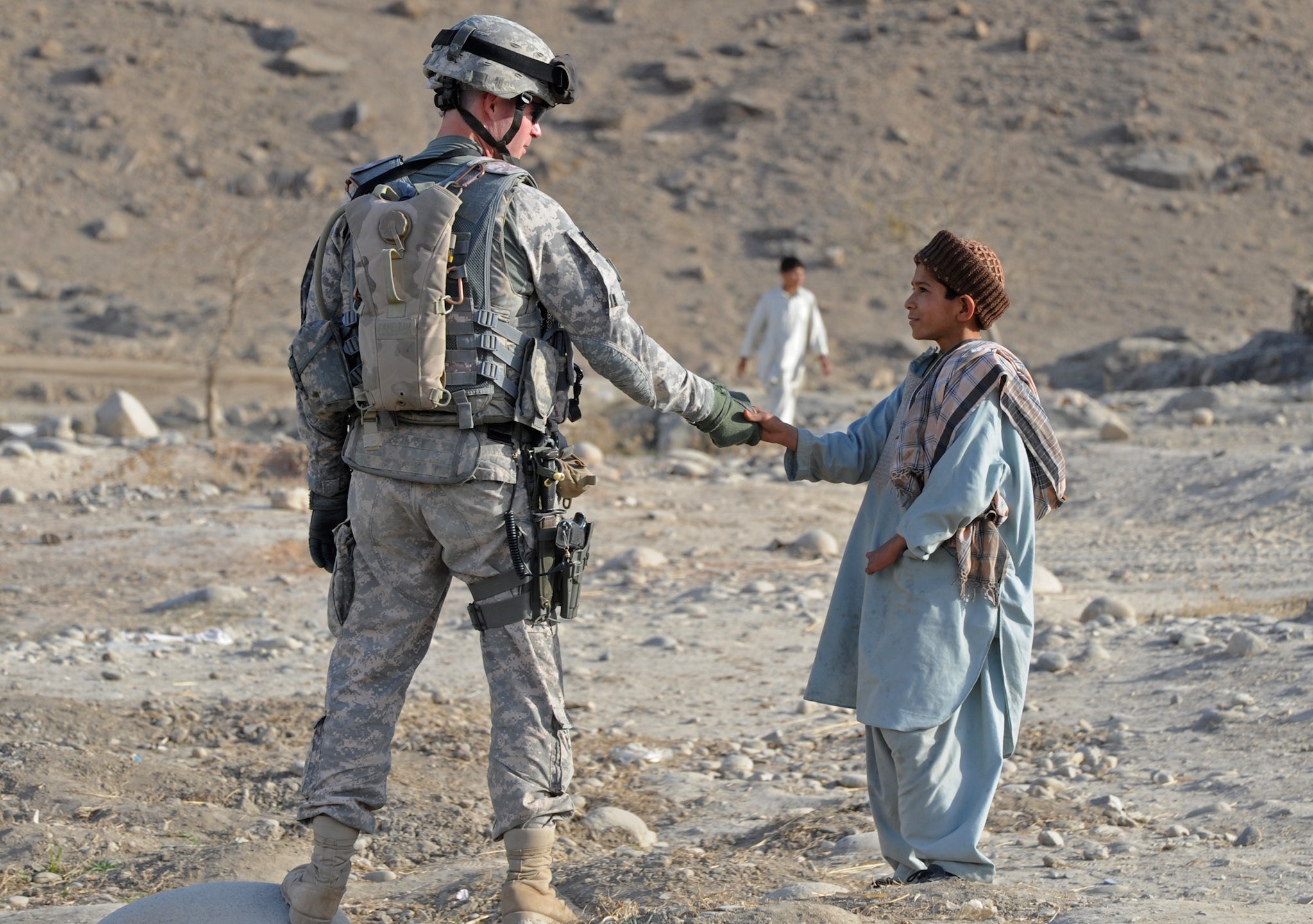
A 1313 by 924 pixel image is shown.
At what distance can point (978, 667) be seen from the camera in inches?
135

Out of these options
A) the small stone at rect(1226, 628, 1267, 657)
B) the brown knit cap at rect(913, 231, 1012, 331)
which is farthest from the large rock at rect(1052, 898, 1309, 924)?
the small stone at rect(1226, 628, 1267, 657)

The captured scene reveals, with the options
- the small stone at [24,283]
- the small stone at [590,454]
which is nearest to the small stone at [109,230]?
the small stone at [24,283]

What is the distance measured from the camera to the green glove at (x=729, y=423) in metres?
3.58

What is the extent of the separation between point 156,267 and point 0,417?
34.3ft

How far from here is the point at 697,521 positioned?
378 inches

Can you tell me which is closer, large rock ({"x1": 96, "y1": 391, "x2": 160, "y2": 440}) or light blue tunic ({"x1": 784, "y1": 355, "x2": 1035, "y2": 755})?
light blue tunic ({"x1": 784, "y1": 355, "x2": 1035, "y2": 755})

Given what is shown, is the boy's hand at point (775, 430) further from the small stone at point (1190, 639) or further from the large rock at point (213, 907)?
the small stone at point (1190, 639)

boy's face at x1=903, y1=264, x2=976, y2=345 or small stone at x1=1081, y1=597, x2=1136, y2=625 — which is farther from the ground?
boy's face at x1=903, y1=264, x2=976, y2=345

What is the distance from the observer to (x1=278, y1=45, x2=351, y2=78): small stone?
31.7m

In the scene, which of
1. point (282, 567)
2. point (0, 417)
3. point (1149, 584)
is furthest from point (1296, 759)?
point (0, 417)

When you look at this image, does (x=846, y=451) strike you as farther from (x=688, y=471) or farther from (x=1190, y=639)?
(x=688, y=471)

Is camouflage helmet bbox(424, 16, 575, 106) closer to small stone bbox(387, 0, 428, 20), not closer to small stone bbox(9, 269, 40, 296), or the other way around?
small stone bbox(9, 269, 40, 296)

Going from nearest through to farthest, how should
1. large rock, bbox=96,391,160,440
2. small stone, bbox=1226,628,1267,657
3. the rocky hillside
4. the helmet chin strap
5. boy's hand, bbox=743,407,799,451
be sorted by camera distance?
1. the helmet chin strap
2. boy's hand, bbox=743,407,799,451
3. small stone, bbox=1226,628,1267,657
4. large rock, bbox=96,391,160,440
5. the rocky hillside

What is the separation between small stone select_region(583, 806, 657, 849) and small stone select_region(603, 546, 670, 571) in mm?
3683
